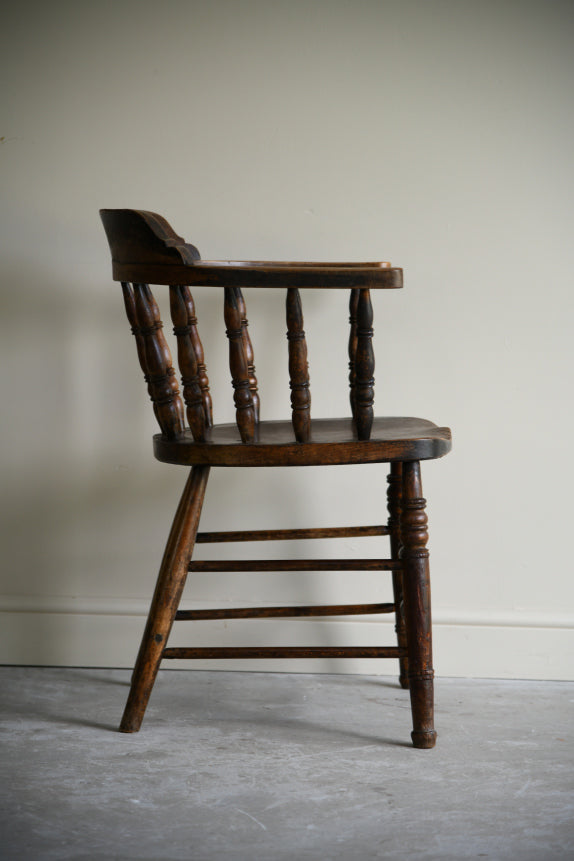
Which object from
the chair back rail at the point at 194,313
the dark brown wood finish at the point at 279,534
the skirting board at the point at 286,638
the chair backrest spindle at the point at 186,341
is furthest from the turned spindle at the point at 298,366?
the skirting board at the point at 286,638

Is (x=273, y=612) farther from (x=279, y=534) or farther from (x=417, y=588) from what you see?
(x=417, y=588)

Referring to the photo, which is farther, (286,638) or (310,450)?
(286,638)

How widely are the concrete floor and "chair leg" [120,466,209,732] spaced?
61mm

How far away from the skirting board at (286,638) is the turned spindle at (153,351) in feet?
1.95

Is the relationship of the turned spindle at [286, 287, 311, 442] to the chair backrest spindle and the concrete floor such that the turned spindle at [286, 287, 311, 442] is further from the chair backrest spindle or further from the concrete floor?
the concrete floor

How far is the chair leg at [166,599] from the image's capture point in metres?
1.42

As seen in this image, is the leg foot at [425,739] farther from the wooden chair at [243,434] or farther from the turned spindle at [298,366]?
the turned spindle at [298,366]

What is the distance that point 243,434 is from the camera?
4.45ft

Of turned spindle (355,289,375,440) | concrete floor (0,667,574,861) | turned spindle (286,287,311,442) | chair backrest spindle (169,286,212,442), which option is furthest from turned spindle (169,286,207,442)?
concrete floor (0,667,574,861)

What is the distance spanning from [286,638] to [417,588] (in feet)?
1.78

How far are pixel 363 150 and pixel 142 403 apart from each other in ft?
2.33

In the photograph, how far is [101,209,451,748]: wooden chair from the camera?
4.24ft

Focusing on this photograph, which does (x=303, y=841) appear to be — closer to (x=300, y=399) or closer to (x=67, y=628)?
(x=300, y=399)

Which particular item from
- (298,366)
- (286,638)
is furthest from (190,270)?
(286,638)
